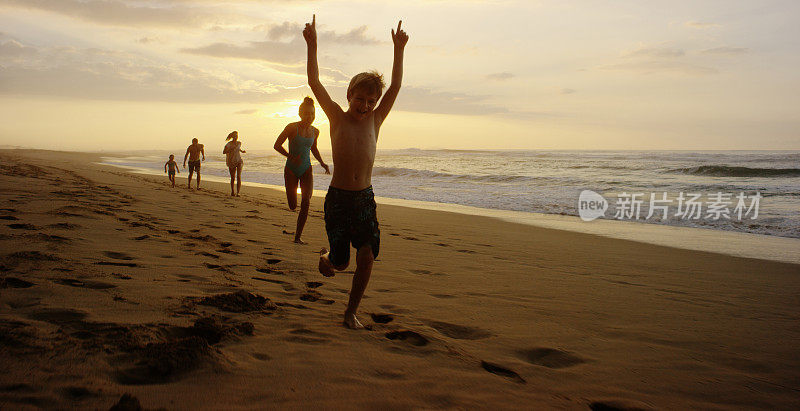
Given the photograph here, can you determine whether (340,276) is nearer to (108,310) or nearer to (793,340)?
(108,310)

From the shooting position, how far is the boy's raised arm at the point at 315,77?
2.97 meters

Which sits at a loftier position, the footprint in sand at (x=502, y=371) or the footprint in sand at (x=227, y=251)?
the footprint in sand at (x=227, y=251)

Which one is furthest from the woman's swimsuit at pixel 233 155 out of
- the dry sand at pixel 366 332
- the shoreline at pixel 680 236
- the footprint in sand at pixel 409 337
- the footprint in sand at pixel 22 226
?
the footprint in sand at pixel 409 337

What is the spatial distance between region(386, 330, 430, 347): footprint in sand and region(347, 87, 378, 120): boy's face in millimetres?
1375

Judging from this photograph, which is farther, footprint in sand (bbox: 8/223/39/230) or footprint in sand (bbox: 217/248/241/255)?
footprint in sand (bbox: 217/248/241/255)

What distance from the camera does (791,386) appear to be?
2408 millimetres

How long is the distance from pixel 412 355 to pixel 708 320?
8.17 ft

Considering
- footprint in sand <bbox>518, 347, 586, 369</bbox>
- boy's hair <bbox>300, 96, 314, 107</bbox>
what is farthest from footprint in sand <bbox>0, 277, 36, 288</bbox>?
boy's hair <bbox>300, 96, 314, 107</bbox>

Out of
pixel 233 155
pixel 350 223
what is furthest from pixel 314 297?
pixel 233 155

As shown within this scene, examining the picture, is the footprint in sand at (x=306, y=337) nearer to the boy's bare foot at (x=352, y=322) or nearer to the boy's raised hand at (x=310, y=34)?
the boy's bare foot at (x=352, y=322)

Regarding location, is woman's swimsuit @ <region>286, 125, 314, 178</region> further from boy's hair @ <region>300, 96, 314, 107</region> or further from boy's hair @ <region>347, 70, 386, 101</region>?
boy's hair @ <region>347, 70, 386, 101</region>

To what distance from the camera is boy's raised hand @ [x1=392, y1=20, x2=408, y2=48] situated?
3184 mm

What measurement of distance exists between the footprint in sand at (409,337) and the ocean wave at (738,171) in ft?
84.9

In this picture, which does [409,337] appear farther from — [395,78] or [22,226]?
[22,226]
